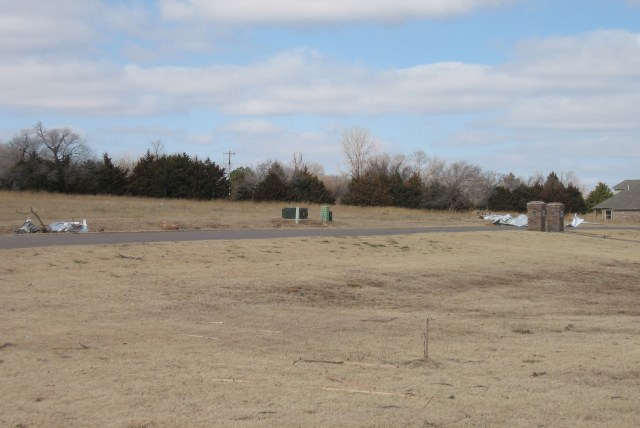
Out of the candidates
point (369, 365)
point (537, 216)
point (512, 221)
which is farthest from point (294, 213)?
point (369, 365)

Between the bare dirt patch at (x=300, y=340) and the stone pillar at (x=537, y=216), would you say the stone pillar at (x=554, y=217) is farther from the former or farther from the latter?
the bare dirt patch at (x=300, y=340)

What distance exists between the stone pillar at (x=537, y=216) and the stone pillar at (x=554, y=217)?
1.17 ft

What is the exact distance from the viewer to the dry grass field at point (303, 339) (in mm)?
6988

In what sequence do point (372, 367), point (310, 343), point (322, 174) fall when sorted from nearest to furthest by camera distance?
1. point (372, 367)
2. point (310, 343)
3. point (322, 174)

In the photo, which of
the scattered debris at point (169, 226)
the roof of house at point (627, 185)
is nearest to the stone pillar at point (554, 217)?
the scattered debris at point (169, 226)

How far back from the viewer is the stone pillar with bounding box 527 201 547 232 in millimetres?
43688

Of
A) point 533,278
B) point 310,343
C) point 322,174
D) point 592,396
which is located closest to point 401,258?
point 533,278

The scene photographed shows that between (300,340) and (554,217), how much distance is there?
35.6m

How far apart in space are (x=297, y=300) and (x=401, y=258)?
32.6 feet

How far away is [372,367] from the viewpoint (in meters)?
9.31

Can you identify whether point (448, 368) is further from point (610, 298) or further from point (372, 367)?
point (610, 298)

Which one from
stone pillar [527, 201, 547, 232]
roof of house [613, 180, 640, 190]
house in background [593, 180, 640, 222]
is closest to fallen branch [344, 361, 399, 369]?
stone pillar [527, 201, 547, 232]

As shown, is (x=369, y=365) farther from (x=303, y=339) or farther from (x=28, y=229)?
(x=28, y=229)

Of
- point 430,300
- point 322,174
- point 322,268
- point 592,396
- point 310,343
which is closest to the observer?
point 592,396
